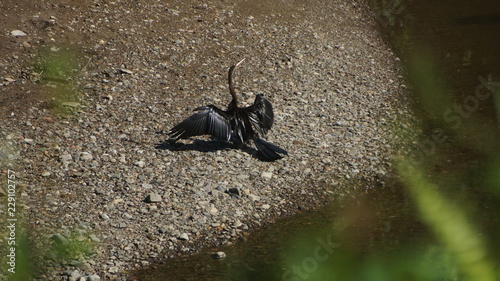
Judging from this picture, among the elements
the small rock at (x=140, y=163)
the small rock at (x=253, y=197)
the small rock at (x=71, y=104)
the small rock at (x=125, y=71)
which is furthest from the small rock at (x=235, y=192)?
the small rock at (x=125, y=71)

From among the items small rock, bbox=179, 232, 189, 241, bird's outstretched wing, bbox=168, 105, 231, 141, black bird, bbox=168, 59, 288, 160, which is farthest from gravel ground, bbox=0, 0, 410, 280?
bird's outstretched wing, bbox=168, 105, 231, 141

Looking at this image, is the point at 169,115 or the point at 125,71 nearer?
the point at 169,115

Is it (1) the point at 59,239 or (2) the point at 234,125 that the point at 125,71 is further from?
(1) the point at 59,239

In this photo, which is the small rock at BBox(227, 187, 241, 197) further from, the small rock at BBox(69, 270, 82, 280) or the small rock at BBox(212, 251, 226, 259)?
the small rock at BBox(69, 270, 82, 280)

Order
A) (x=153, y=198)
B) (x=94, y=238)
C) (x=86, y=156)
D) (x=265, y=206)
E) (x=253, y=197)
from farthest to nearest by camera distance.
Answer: (x=86, y=156) → (x=253, y=197) → (x=265, y=206) → (x=153, y=198) → (x=94, y=238)

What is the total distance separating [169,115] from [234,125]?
1661 millimetres

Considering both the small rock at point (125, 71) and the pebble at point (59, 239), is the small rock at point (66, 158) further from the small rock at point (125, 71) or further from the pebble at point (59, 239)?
the small rock at point (125, 71)

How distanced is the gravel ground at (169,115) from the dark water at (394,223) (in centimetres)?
34

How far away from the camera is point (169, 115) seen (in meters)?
11.2

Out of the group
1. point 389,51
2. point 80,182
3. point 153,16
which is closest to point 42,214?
point 80,182

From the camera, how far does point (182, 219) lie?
29.0 ft

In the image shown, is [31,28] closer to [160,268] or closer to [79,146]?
[79,146]

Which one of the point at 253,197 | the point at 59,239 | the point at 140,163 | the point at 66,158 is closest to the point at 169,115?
the point at 140,163

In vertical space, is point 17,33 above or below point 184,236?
below
